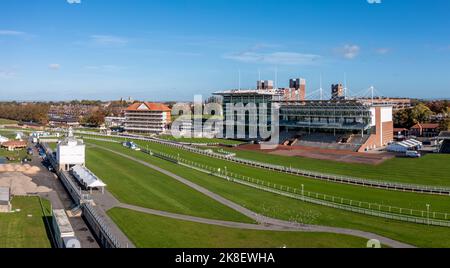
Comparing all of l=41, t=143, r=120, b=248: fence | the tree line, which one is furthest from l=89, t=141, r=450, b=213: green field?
the tree line

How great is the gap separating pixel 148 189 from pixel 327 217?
19.6m

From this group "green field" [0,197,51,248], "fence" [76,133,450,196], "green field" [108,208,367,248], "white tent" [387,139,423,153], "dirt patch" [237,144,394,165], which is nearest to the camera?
"green field" [108,208,367,248]

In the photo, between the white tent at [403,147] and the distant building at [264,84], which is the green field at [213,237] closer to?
the white tent at [403,147]

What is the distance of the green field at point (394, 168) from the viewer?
49469 millimetres

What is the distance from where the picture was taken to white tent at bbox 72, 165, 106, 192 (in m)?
44.4

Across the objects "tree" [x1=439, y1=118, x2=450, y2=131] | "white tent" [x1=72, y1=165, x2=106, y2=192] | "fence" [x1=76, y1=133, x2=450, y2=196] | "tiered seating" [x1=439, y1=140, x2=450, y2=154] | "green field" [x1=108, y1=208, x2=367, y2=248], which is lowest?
"green field" [x1=108, y1=208, x2=367, y2=248]

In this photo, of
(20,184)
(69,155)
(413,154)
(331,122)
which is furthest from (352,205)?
(331,122)

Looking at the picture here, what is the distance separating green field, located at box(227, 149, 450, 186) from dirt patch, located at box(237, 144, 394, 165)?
6.52 feet

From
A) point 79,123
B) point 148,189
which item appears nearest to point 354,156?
point 148,189

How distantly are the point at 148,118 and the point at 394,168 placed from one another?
256 ft

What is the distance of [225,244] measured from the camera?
2847cm

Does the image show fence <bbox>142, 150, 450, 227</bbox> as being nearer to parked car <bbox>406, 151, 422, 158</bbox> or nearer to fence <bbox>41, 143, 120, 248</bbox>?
fence <bbox>41, 143, 120, 248</bbox>

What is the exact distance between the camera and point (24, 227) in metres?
33.6
